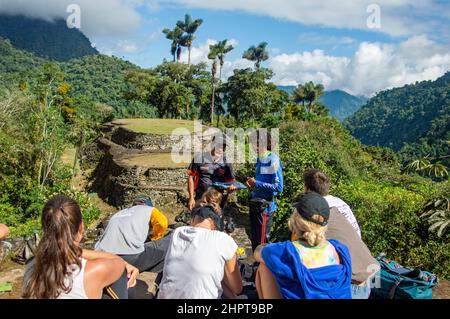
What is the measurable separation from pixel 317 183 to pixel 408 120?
Result: 11033 cm

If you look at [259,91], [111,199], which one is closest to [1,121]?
[111,199]

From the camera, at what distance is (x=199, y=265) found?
2404 millimetres

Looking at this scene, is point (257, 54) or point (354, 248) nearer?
point (354, 248)

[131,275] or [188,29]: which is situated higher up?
[188,29]

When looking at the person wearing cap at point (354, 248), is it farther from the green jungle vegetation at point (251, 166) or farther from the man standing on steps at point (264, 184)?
the green jungle vegetation at point (251, 166)

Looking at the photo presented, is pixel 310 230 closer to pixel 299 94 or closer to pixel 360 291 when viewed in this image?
pixel 360 291

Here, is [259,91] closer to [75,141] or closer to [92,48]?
[75,141]

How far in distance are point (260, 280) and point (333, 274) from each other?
429mm

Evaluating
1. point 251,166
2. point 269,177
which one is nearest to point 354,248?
point 269,177

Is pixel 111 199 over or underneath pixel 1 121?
underneath

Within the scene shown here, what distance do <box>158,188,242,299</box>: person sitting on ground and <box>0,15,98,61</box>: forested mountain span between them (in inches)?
6137

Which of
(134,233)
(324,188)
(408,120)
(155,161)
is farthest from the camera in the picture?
(408,120)

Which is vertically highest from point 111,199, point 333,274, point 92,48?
point 92,48

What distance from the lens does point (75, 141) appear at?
1888 cm
